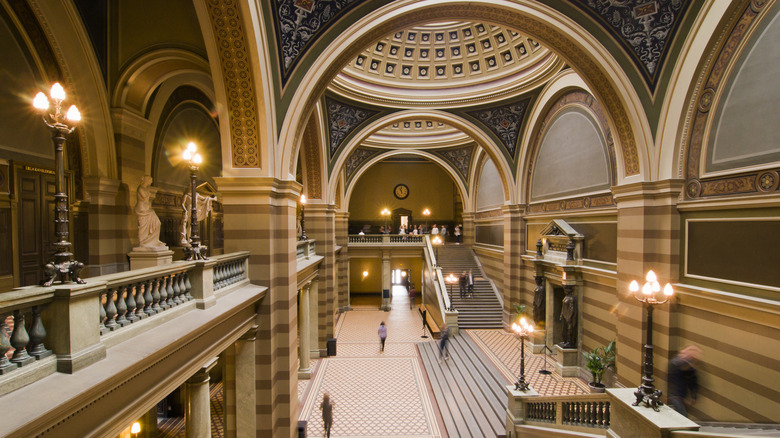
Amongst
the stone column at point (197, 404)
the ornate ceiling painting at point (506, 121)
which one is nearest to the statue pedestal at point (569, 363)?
the ornate ceiling painting at point (506, 121)

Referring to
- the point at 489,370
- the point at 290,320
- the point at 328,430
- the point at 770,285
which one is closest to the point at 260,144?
the point at 290,320

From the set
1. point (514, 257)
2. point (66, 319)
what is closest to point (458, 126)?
point (514, 257)

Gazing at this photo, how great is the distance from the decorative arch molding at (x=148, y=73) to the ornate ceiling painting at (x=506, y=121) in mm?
11038

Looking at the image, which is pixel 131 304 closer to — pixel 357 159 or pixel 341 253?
pixel 341 253

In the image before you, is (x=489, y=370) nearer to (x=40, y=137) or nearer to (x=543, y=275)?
(x=543, y=275)

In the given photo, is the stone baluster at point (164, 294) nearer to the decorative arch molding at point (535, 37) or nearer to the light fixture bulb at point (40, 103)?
the light fixture bulb at point (40, 103)

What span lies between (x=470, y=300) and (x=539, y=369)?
6559 millimetres

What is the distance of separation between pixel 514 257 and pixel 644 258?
313 inches

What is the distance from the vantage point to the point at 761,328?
5.70 m

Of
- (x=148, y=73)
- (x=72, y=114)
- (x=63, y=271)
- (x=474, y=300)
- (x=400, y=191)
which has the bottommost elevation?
(x=474, y=300)

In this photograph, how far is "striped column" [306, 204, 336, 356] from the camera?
14.3 metres

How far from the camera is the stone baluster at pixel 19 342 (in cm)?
236

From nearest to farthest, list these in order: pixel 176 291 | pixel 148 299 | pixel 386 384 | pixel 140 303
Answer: pixel 140 303 → pixel 148 299 → pixel 176 291 → pixel 386 384

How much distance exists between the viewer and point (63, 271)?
2709mm
